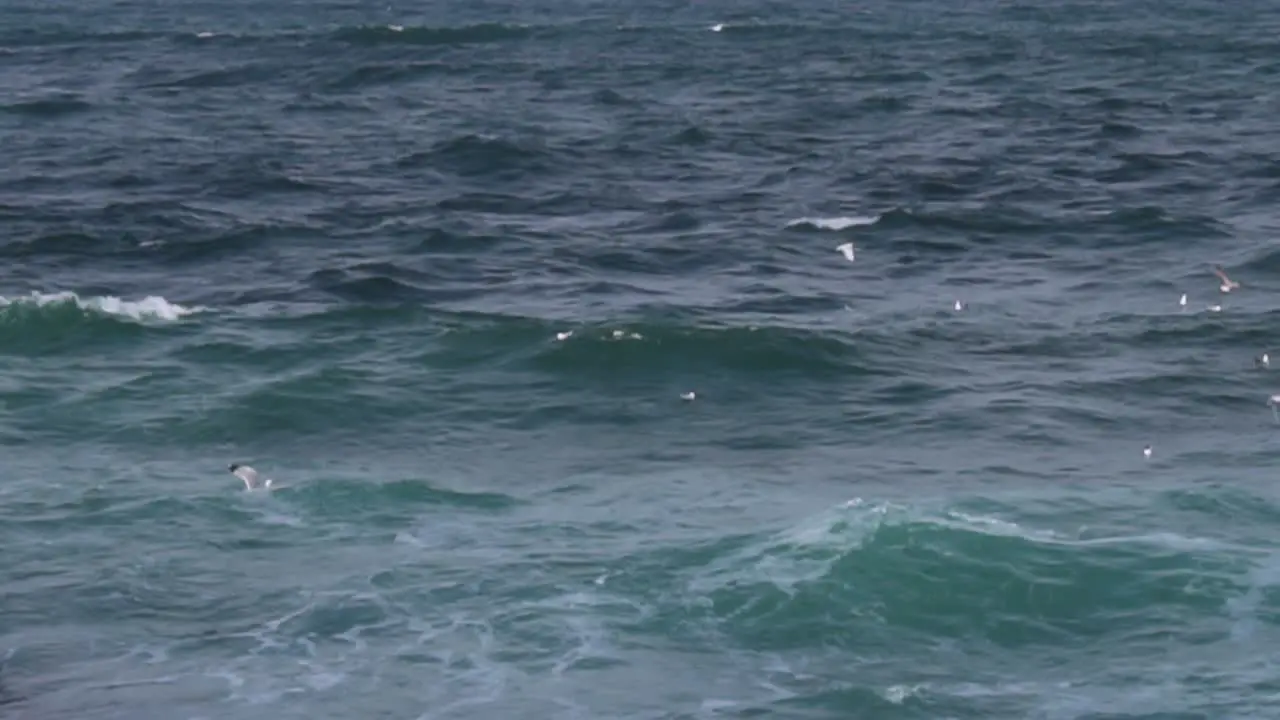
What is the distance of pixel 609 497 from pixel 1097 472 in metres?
8.94

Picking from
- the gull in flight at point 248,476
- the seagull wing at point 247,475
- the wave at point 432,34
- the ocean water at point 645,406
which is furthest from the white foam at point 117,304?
the wave at point 432,34

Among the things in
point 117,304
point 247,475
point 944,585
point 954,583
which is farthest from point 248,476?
Result: point 117,304

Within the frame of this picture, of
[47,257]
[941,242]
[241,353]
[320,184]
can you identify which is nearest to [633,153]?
[320,184]

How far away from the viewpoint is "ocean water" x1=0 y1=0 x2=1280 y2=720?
28969mm

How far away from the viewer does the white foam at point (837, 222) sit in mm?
56344

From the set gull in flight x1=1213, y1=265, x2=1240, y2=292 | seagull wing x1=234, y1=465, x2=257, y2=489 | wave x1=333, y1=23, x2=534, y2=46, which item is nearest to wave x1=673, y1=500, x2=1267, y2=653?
seagull wing x1=234, y1=465, x2=257, y2=489

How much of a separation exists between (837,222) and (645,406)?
679 inches

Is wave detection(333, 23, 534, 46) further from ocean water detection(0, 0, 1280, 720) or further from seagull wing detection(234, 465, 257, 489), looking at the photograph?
seagull wing detection(234, 465, 257, 489)

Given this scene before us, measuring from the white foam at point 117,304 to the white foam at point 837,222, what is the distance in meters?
18.0

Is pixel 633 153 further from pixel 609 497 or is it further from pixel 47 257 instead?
pixel 609 497

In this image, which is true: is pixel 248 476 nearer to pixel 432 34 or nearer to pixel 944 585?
pixel 944 585

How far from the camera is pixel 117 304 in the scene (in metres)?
47.8

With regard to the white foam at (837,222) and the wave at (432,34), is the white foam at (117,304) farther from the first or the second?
the wave at (432,34)

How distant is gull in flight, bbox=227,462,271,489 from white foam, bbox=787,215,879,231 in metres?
24.0
